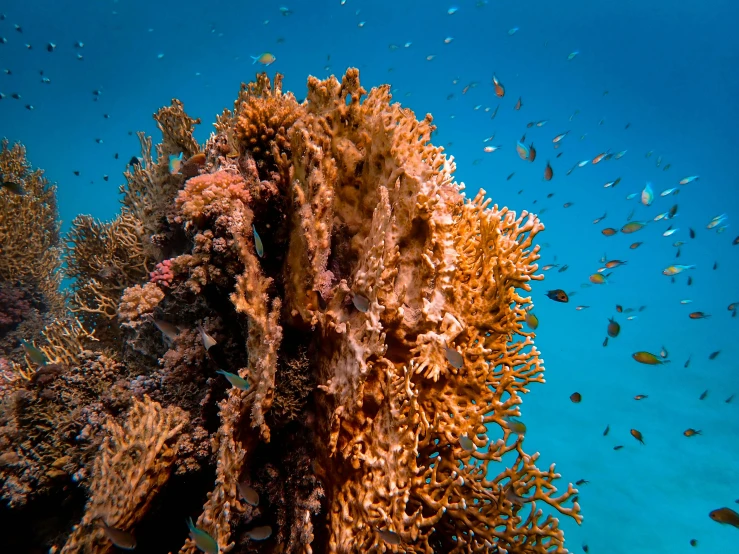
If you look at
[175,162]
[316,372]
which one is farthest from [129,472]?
[175,162]

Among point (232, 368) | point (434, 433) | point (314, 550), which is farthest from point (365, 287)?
point (314, 550)

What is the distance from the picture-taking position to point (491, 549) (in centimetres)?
310

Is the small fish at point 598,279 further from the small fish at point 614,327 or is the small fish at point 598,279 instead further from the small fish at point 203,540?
the small fish at point 203,540

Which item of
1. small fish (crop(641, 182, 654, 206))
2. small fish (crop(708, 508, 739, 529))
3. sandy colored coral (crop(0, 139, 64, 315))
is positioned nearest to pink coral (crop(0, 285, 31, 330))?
sandy colored coral (crop(0, 139, 64, 315))

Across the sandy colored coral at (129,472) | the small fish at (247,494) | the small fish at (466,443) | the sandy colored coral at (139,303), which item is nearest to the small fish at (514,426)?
the small fish at (466,443)

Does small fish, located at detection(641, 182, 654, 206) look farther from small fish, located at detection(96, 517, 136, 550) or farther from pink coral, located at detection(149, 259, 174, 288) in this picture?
small fish, located at detection(96, 517, 136, 550)

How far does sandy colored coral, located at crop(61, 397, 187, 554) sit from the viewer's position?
3.05 m

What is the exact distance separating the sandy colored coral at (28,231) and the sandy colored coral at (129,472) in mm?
10074

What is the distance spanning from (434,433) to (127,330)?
4.26 m

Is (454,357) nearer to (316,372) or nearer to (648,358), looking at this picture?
(316,372)

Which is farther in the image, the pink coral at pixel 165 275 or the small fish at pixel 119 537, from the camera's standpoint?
the pink coral at pixel 165 275

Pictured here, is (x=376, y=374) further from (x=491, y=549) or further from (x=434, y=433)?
(x=491, y=549)

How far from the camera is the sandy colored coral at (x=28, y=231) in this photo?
33.5ft

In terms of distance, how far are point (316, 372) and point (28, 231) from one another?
11647 mm
